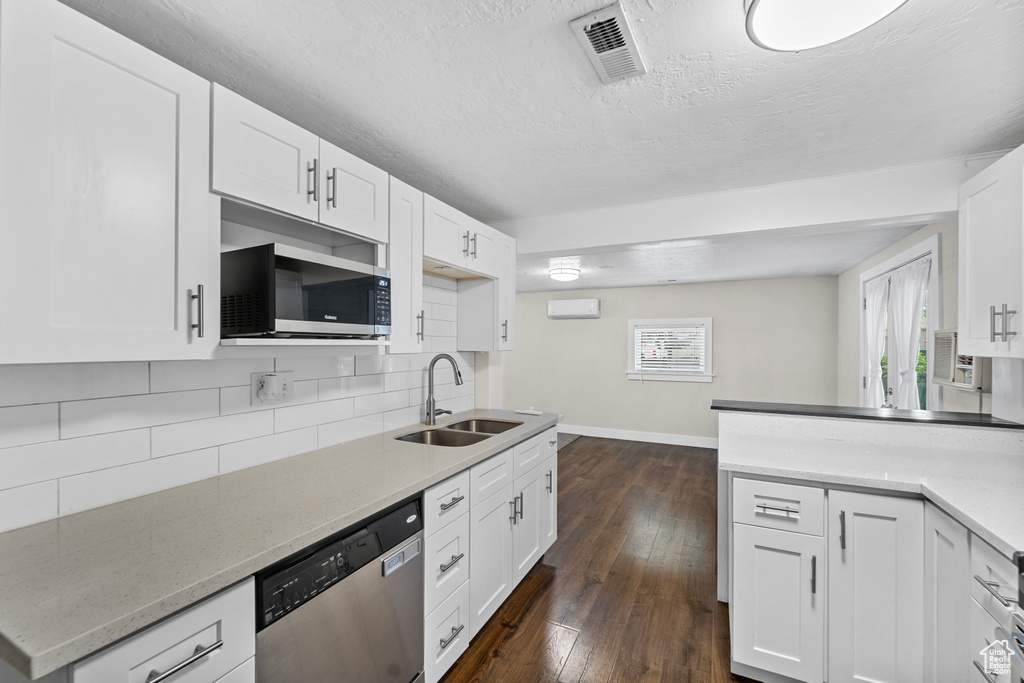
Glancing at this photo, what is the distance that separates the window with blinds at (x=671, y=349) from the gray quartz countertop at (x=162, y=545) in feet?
16.5

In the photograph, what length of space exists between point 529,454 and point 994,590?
5.99 ft

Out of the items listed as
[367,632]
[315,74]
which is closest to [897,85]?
[315,74]

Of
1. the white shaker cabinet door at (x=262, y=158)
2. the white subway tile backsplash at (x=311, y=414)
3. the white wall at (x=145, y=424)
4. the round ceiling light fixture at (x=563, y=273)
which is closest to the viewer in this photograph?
the white wall at (x=145, y=424)

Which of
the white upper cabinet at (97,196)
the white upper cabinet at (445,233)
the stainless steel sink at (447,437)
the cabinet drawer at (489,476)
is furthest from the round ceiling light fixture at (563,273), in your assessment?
the white upper cabinet at (97,196)

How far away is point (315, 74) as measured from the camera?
1576mm

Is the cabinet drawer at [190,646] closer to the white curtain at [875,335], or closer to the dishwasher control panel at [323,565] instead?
the dishwasher control panel at [323,565]

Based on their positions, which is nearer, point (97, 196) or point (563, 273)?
point (97, 196)

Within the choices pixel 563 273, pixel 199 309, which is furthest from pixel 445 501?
pixel 563 273

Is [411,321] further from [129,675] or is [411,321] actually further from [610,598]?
[610,598]

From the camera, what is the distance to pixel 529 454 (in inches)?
102

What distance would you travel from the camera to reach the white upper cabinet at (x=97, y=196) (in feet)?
3.23

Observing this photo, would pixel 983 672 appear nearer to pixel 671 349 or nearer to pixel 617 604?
pixel 617 604

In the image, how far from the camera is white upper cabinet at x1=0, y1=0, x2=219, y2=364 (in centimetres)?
99

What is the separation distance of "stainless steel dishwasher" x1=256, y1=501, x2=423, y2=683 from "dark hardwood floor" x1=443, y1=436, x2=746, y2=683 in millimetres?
531
